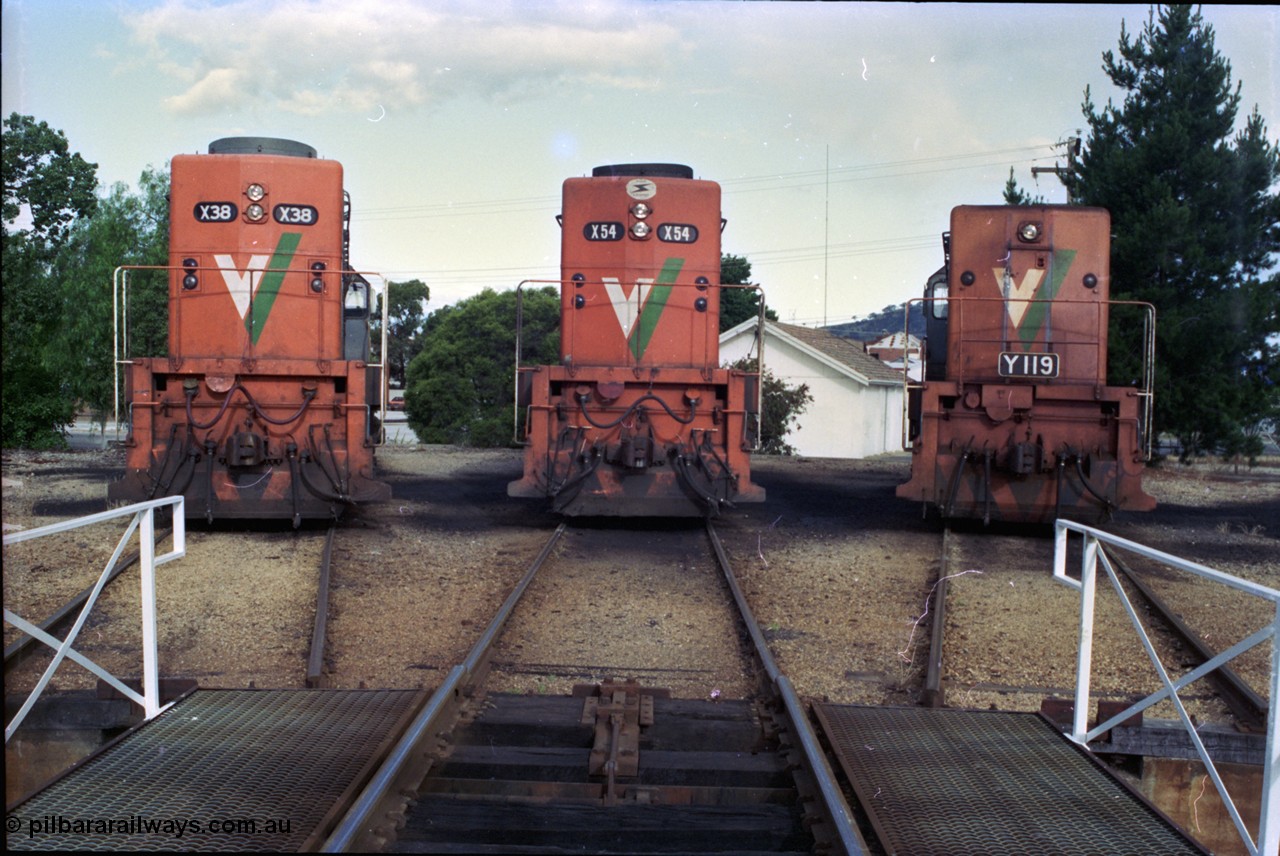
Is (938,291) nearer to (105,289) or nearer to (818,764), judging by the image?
(818,764)

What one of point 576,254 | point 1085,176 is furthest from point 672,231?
point 1085,176

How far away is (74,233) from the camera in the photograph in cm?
1638

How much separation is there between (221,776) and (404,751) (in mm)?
696

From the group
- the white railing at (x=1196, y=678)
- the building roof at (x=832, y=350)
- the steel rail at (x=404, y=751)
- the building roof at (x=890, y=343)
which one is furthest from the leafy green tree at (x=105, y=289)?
the building roof at (x=890, y=343)

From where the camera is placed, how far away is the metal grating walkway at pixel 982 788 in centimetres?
369

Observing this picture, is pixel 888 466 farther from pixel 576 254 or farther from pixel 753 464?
pixel 576 254

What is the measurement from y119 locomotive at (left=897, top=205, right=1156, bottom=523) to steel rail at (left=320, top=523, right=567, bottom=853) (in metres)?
6.17

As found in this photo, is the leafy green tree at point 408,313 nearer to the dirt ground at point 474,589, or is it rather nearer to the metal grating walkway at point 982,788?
the dirt ground at point 474,589

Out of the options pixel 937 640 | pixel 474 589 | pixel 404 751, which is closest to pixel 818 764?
pixel 404 751

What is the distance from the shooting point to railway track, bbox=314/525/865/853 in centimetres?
362

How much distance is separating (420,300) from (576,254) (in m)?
31.4

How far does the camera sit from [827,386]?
36.4m

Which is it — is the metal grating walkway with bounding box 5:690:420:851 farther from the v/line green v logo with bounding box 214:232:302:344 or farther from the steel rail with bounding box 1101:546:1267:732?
the v/line green v logo with bounding box 214:232:302:344

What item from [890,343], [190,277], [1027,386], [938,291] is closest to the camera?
[190,277]
